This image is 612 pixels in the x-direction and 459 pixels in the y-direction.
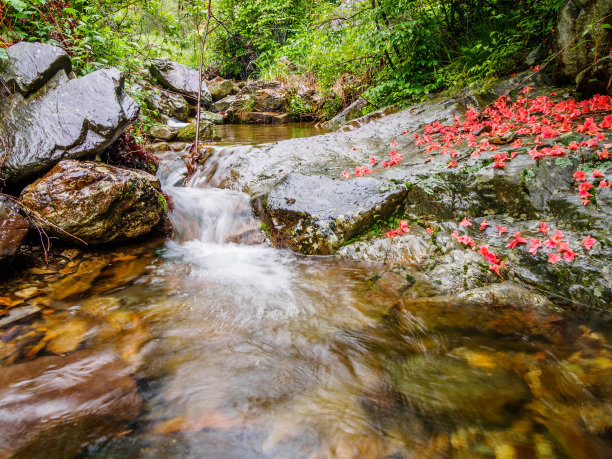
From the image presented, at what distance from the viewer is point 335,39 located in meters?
6.62

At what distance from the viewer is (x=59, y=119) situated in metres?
3.27

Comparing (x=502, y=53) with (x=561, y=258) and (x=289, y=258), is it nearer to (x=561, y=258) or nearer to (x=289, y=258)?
(x=561, y=258)

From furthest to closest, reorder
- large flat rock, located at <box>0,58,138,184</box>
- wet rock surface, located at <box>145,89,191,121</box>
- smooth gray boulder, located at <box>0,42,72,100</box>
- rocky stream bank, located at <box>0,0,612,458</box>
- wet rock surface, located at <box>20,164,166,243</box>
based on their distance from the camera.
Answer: wet rock surface, located at <box>145,89,191,121</box> → smooth gray boulder, located at <box>0,42,72,100</box> → large flat rock, located at <box>0,58,138,184</box> → wet rock surface, located at <box>20,164,166,243</box> → rocky stream bank, located at <box>0,0,612,458</box>

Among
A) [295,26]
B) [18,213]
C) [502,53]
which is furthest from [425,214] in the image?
[295,26]

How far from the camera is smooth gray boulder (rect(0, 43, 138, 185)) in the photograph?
3018mm

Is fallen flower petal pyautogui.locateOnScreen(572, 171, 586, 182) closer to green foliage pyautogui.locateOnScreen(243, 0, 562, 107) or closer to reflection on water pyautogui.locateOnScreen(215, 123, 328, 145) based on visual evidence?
green foliage pyautogui.locateOnScreen(243, 0, 562, 107)

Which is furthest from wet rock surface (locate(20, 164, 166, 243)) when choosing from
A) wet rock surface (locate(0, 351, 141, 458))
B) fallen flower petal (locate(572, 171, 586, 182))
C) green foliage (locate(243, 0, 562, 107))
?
green foliage (locate(243, 0, 562, 107))

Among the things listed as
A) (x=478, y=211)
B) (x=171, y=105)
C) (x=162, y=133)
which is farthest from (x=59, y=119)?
(x=171, y=105)

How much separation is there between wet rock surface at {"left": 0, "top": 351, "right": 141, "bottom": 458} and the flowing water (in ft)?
0.21

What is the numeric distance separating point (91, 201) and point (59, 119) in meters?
1.12

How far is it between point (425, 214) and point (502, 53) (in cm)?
446

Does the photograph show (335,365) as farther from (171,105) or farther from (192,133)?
(171,105)

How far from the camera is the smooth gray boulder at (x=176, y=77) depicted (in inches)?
462

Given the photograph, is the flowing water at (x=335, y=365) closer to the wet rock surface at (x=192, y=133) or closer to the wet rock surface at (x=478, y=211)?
the wet rock surface at (x=478, y=211)
